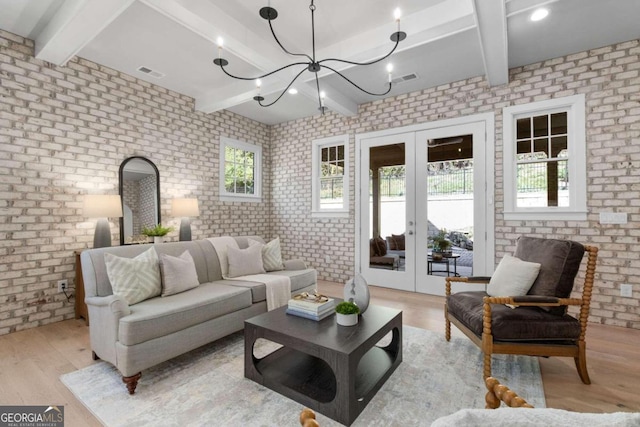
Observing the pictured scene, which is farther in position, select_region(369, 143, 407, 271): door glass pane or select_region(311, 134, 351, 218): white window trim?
select_region(311, 134, 351, 218): white window trim

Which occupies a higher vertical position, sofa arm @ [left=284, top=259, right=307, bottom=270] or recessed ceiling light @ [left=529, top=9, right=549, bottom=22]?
recessed ceiling light @ [left=529, top=9, right=549, bottom=22]

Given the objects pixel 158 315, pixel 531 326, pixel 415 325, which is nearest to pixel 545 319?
pixel 531 326

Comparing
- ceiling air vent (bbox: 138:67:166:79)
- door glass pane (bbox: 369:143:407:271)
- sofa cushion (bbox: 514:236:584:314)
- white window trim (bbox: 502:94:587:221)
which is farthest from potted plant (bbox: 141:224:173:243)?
white window trim (bbox: 502:94:587:221)

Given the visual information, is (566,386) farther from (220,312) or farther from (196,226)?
(196,226)

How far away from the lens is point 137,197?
13.3 ft

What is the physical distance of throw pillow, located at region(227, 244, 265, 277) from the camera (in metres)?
3.45

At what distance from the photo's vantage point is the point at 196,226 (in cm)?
478

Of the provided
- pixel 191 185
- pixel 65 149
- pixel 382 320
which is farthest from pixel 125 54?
pixel 382 320

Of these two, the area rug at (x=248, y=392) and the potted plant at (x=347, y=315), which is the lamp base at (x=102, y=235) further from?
the potted plant at (x=347, y=315)

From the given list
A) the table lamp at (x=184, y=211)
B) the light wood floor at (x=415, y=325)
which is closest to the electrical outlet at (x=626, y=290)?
the light wood floor at (x=415, y=325)

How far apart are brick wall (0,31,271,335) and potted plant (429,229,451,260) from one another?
12.6 feet

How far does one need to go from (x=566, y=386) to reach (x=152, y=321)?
290 cm

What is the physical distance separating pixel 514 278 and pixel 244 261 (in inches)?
105

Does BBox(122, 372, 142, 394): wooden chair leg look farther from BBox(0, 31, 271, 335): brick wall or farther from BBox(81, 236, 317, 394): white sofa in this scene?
BBox(0, 31, 271, 335): brick wall
